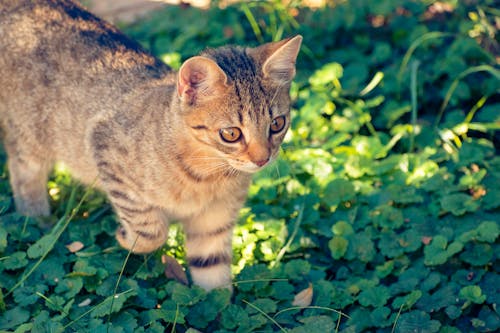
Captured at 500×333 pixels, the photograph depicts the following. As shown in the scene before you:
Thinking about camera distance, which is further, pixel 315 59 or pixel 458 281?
pixel 315 59

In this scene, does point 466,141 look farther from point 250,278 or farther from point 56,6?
point 56,6

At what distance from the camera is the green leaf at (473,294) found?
4113mm

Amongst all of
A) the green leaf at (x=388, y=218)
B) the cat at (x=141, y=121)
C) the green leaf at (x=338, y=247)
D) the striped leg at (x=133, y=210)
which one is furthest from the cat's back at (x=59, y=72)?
the green leaf at (x=388, y=218)

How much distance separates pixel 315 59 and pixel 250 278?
278 cm

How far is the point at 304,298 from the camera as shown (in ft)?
14.4

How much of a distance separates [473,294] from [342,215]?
114 centimetres

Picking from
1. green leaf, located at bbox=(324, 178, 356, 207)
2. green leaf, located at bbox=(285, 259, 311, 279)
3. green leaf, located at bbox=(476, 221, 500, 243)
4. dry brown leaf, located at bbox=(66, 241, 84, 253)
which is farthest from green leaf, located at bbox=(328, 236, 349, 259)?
dry brown leaf, located at bbox=(66, 241, 84, 253)

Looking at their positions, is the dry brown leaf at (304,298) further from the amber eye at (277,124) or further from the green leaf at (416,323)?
the amber eye at (277,124)

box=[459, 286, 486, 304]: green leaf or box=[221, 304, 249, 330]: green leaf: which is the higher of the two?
box=[459, 286, 486, 304]: green leaf

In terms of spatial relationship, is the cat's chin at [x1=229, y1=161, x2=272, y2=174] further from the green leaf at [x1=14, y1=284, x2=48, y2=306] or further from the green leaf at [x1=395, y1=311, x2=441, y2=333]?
the green leaf at [x1=14, y1=284, x2=48, y2=306]

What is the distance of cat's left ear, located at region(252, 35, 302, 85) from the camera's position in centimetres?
392

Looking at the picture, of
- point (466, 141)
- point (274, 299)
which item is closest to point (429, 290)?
point (274, 299)

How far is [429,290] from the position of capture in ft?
14.3

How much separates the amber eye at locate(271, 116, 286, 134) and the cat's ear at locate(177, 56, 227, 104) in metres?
0.33
